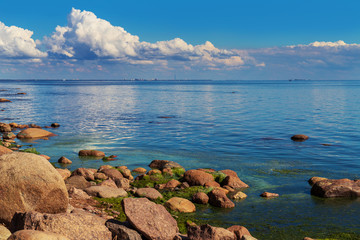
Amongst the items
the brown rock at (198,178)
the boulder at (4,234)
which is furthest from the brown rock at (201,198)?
the boulder at (4,234)

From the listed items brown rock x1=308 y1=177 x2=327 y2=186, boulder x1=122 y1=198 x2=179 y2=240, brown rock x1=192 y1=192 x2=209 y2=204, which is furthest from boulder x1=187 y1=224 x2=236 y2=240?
brown rock x1=308 y1=177 x2=327 y2=186

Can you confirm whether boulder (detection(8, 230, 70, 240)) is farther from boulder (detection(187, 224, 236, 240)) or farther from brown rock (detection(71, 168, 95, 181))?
brown rock (detection(71, 168, 95, 181))

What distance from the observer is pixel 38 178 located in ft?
38.1

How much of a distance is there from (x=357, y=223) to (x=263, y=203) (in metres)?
4.53

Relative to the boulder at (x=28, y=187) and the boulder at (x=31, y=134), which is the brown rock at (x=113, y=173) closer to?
the boulder at (x=28, y=187)

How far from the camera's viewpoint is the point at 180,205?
17.0 m

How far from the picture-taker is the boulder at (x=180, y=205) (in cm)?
1691

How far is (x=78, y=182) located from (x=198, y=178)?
23.3ft

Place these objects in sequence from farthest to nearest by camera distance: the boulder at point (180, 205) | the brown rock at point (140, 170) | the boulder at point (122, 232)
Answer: the brown rock at point (140, 170), the boulder at point (180, 205), the boulder at point (122, 232)

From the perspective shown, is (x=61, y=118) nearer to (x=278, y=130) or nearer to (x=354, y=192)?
(x=278, y=130)

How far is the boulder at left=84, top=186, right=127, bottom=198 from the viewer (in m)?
17.5

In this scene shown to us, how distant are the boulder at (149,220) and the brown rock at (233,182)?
30.8 feet

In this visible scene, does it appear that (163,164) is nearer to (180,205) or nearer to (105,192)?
(105,192)

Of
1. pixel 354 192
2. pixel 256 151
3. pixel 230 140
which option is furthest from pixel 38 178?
pixel 230 140
